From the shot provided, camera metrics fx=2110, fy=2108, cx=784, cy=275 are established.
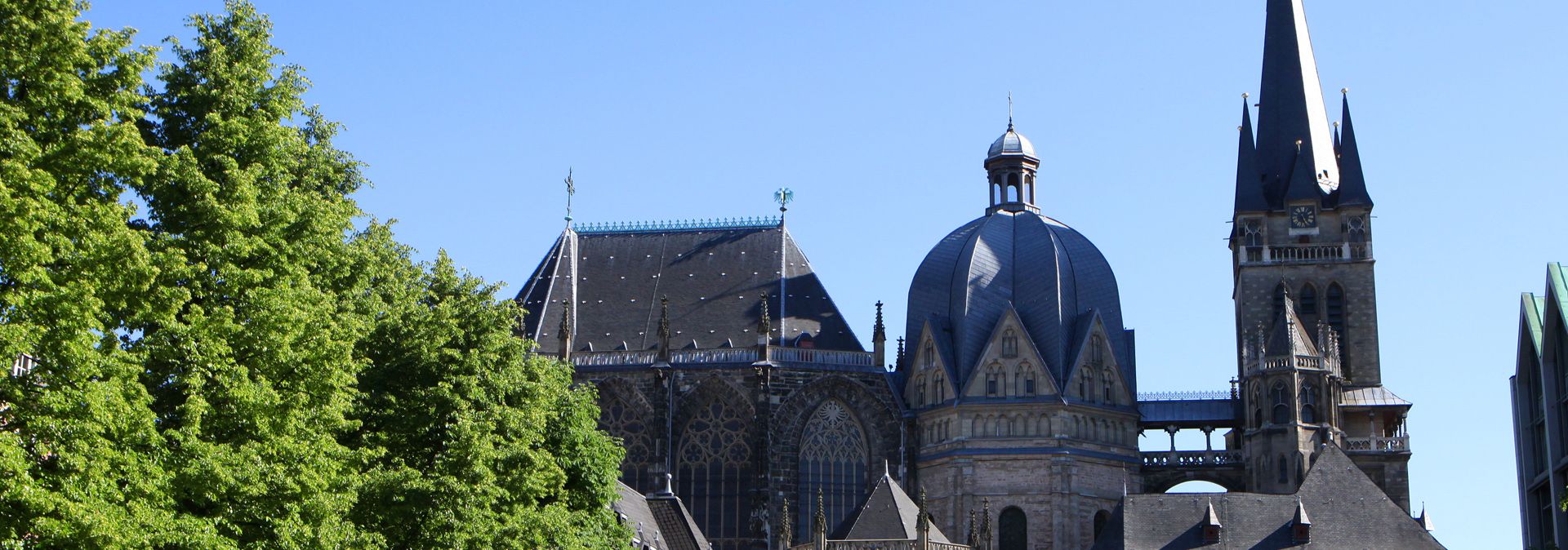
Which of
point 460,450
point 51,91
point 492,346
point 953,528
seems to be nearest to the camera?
point 51,91

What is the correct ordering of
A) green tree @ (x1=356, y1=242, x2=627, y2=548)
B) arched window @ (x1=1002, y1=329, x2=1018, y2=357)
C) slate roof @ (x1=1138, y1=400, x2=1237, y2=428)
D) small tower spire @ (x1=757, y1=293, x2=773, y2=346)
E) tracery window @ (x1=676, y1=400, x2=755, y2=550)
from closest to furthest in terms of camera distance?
green tree @ (x1=356, y1=242, x2=627, y2=548), tracery window @ (x1=676, y1=400, x2=755, y2=550), small tower spire @ (x1=757, y1=293, x2=773, y2=346), arched window @ (x1=1002, y1=329, x2=1018, y2=357), slate roof @ (x1=1138, y1=400, x2=1237, y2=428)

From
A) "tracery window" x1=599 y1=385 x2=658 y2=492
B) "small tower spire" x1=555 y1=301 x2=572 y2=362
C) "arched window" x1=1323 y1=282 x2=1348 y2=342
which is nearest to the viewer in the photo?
"tracery window" x1=599 y1=385 x2=658 y2=492

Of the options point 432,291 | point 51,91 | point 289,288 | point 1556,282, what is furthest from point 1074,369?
point 51,91

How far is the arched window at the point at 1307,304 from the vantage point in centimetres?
7712

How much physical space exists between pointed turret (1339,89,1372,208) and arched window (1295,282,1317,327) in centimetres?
346

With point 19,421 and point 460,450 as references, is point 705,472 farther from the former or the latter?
point 19,421

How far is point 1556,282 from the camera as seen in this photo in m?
47.4

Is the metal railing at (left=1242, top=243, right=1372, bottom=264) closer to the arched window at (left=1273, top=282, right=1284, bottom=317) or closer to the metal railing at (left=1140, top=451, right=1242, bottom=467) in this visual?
the arched window at (left=1273, top=282, right=1284, bottom=317)

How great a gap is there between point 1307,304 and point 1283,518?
15011mm

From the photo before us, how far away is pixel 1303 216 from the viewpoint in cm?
7869

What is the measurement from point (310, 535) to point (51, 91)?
728cm

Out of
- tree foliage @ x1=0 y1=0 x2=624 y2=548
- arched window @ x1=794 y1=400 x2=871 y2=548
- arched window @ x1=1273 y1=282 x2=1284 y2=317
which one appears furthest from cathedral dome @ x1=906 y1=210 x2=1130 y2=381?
tree foliage @ x1=0 y1=0 x2=624 y2=548

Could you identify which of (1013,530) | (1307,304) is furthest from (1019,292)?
(1307,304)

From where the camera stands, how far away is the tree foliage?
26.0m
